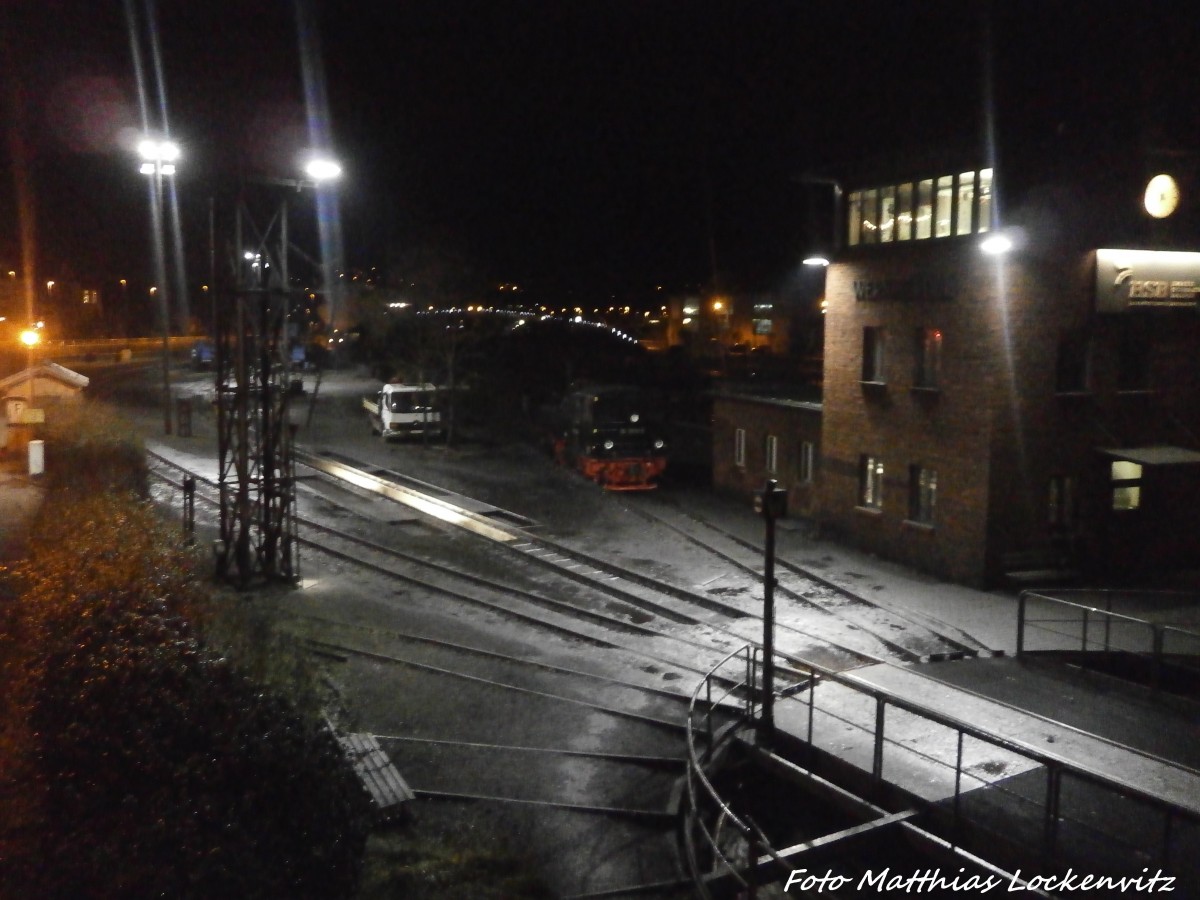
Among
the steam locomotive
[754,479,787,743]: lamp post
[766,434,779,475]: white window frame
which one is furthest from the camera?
the steam locomotive

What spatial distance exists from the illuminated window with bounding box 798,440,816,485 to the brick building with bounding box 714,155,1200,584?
2453 mm

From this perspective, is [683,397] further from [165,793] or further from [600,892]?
[165,793]

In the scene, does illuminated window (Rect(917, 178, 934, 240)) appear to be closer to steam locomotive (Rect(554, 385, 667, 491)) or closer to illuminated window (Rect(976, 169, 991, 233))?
illuminated window (Rect(976, 169, 991, 233))

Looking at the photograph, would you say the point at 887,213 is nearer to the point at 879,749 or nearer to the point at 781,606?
the point at 781,606

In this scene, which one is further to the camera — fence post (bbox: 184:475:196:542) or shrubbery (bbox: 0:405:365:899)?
fence post (bbox: 184:475:196:542)

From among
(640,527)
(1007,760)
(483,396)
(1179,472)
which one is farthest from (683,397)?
(1007,760)

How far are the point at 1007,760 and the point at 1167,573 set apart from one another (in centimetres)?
1128

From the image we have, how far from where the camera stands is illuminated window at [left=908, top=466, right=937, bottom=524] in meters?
18.7

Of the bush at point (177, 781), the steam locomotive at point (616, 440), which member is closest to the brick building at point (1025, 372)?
the steam locomotive at point (616, 440)

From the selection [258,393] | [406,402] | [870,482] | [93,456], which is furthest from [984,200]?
[406,402]

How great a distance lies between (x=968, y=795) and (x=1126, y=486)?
11735 mm

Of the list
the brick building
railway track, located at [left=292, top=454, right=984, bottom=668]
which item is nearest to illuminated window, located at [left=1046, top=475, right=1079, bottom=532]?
the brick building

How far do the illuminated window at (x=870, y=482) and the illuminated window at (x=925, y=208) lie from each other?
14.3 ft

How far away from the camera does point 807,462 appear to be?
22969 mm
